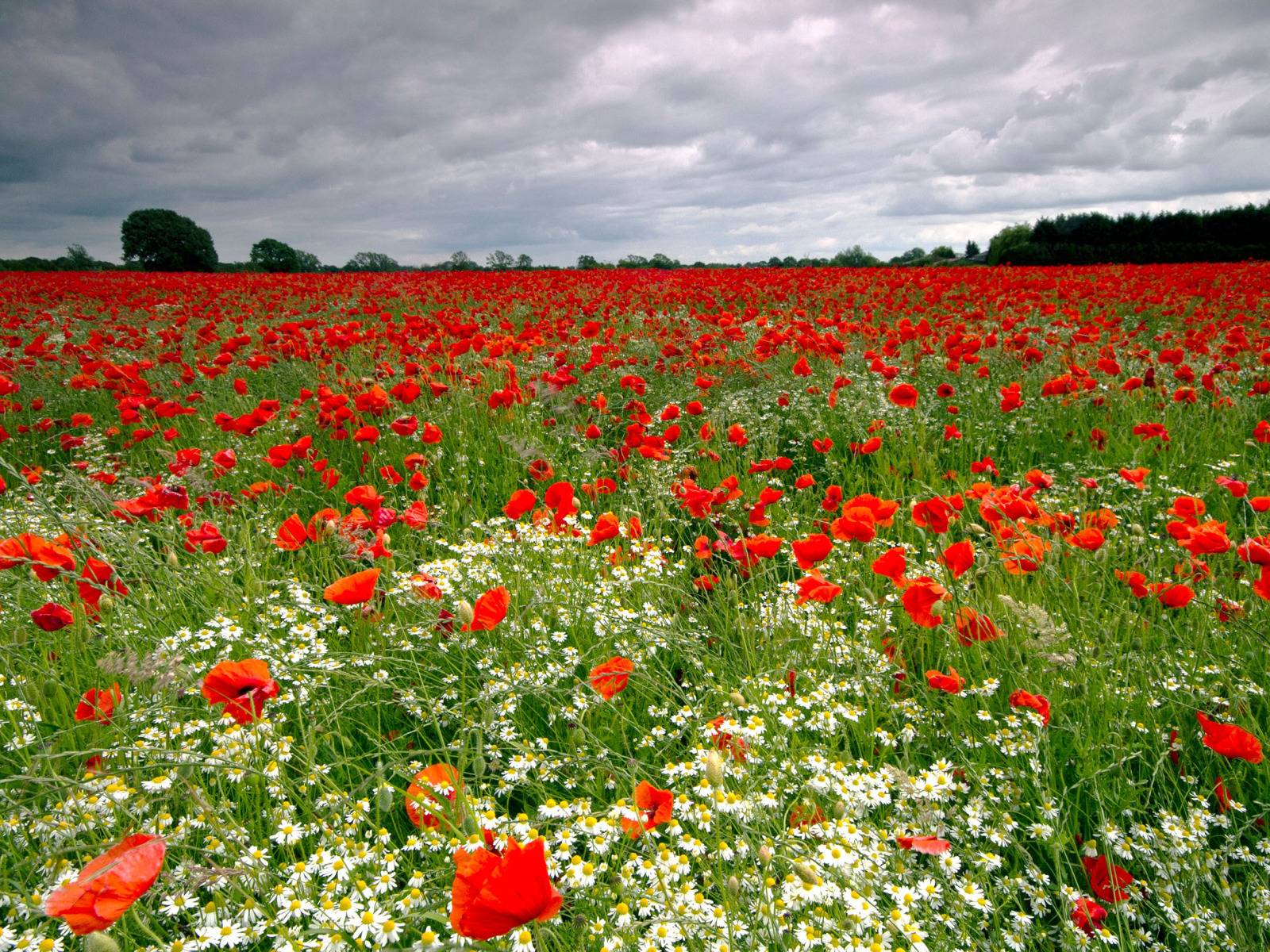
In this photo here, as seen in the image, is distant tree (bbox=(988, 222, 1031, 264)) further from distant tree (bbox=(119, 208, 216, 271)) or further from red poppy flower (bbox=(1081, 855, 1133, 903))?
distant tree (bbox=(119, 208, 216, 271))

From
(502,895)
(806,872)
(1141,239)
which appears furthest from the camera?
(1141,239)

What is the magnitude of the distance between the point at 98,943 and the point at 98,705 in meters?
0.88

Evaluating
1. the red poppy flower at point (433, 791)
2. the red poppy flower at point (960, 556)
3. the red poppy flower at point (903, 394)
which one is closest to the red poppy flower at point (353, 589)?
the red poppy flower at point (433, 791)

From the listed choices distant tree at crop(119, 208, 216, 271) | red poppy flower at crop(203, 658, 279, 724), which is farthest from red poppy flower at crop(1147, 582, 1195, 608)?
distant tree at crop(119, 208, 216, 271)

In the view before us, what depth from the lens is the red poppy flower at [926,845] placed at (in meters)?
1.39

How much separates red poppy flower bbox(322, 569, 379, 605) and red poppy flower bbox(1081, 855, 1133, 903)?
1806 millimetres

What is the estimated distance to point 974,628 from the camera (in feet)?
6.57

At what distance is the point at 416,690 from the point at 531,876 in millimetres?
1304

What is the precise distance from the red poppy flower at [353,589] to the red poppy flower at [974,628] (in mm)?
1681

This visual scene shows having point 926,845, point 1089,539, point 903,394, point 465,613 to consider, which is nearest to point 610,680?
point 465,613

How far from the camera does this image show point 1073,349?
20.3 ft

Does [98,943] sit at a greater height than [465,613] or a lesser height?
lesser

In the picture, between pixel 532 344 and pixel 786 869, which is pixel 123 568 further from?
pixel 532 344

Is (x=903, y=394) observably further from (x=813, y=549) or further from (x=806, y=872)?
(x=806, y=872)
